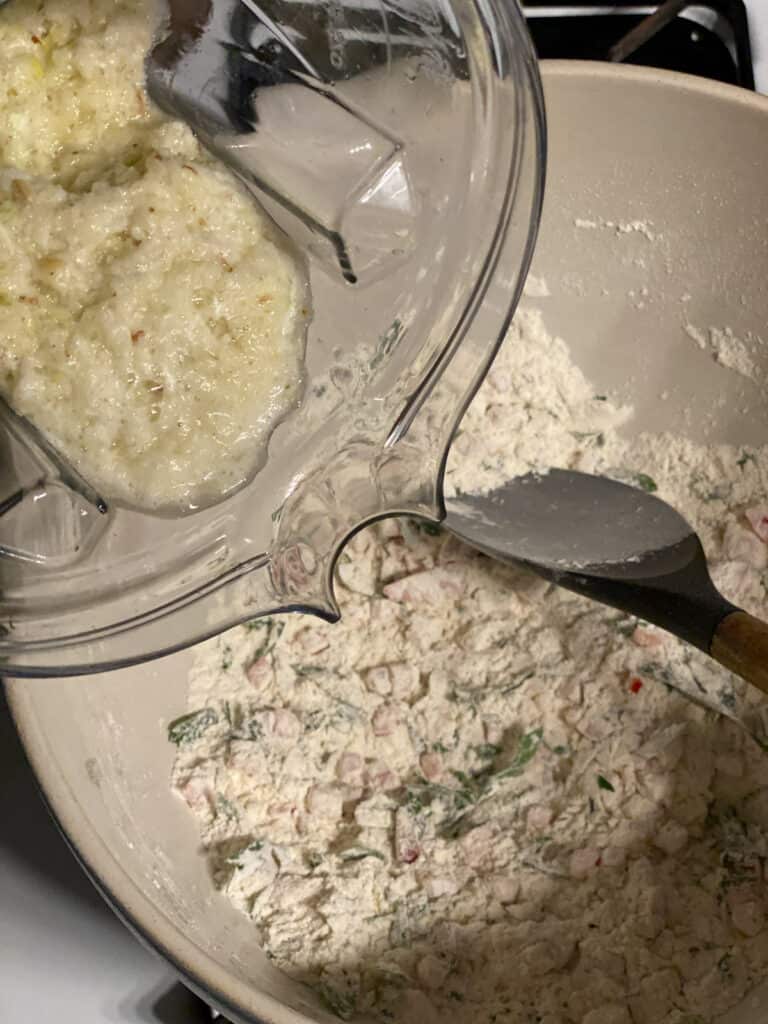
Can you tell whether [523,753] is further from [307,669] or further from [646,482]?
[646,482]

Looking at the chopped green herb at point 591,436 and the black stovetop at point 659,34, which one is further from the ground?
the black stovetop at point 659,34

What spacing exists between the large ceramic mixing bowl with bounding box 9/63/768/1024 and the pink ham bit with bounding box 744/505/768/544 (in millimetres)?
93

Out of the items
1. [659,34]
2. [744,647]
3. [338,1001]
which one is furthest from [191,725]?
[659,34]

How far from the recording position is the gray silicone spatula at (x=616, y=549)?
A: 1.04 meters

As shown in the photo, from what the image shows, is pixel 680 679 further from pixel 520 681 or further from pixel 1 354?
pixel 1 354

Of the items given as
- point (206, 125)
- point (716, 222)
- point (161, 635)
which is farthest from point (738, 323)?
point (161, 635)

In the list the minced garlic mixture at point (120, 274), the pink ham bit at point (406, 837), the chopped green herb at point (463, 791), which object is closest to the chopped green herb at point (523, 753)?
the chopped green herb at point (463, 791)

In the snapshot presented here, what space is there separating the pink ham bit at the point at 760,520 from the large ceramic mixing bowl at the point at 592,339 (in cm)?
9

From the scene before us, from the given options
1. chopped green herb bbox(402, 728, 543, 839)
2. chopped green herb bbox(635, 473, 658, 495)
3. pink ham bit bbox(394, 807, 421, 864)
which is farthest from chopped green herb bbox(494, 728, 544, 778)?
chopped green herb bbox(635, 473, 658, 495)

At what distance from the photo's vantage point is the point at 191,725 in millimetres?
1164

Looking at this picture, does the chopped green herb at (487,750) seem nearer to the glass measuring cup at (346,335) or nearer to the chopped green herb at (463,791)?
the chopped green herb at (463,791)

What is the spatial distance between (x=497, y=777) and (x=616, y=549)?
28 centimetres

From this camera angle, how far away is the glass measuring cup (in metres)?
0.91

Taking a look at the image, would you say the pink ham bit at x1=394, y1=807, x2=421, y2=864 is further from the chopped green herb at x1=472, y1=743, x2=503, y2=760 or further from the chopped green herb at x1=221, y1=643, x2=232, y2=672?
the chopped green herb at x1=221, y1=643, x2=232, y2=672
